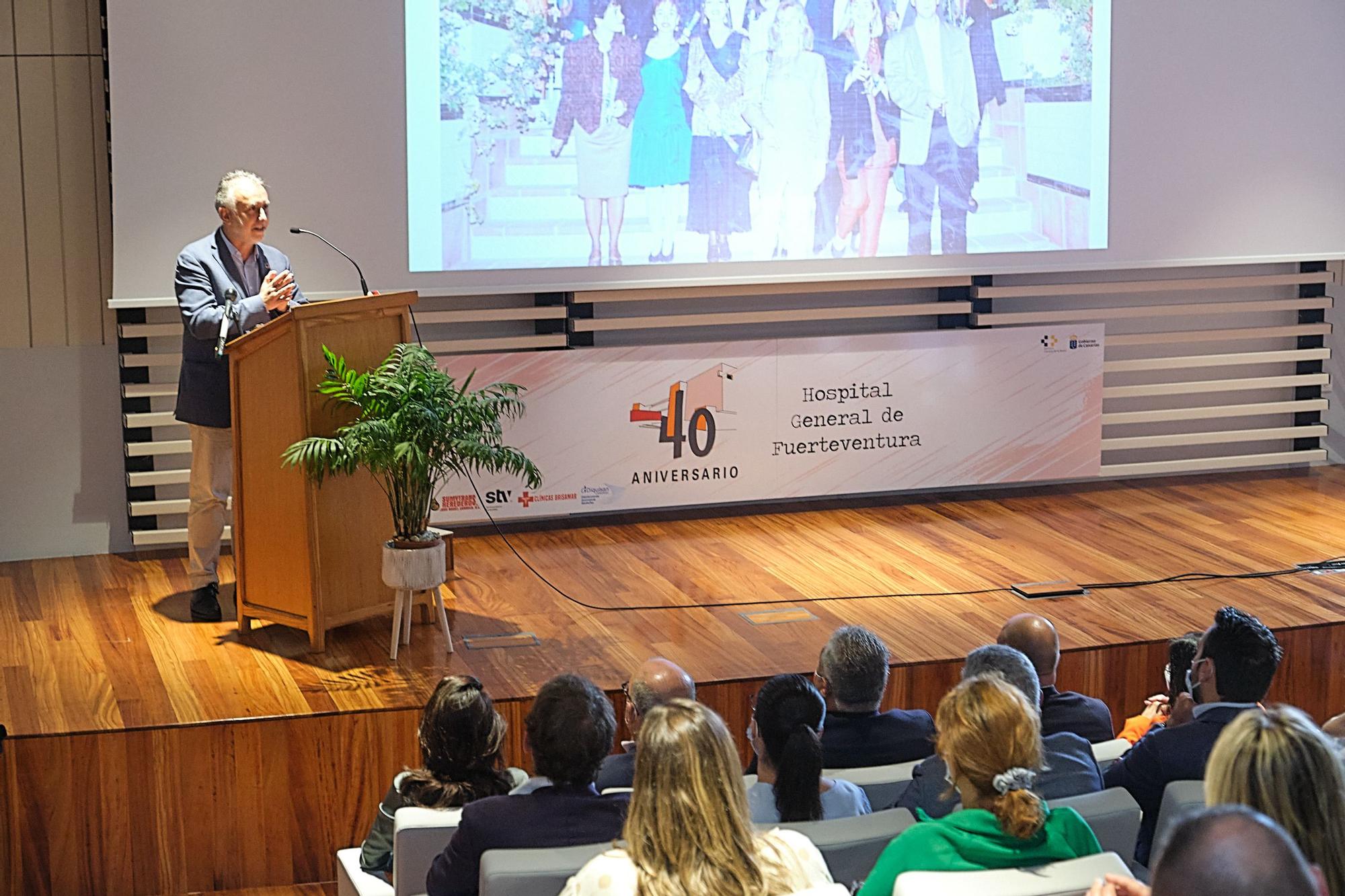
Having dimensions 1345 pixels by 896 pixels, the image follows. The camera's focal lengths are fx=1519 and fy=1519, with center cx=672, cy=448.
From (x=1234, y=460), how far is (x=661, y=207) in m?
3.30

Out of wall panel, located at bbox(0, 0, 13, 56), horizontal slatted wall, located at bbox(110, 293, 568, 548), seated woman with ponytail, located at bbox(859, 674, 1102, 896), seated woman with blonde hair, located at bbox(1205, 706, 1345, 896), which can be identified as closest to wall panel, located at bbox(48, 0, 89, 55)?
wall panel, located at bbox(0, 0, 13, 56)

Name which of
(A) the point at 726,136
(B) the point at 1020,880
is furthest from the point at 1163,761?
(A) the point at 726,136

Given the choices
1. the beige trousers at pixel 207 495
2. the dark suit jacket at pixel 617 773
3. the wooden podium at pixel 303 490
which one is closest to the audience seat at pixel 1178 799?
the dark suit jacket at pixel 617 773

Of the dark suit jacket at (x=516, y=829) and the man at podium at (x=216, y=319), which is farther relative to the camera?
the man at podium at (x=216, y=319)

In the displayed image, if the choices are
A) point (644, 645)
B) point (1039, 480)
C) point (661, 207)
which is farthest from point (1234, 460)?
point (644, 645)

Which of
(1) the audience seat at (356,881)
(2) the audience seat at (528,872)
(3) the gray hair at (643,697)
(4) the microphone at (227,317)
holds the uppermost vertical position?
(4) the microphone at (227,317)

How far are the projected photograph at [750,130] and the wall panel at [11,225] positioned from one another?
153 centimetres

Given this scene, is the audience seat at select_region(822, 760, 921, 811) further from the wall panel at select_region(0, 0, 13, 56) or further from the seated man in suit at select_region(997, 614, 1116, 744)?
the wall panel at select_region(0, 0, 13, 56)

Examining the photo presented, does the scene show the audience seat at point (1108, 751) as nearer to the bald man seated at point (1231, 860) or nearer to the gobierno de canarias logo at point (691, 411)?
the bald man seated at point (1231, 860)

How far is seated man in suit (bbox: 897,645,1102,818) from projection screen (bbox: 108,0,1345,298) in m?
3.76

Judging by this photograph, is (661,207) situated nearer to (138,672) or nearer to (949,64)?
(949,64)

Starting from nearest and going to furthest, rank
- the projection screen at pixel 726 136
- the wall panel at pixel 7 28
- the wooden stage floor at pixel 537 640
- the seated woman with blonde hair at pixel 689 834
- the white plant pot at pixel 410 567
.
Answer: the seated woman with blonde hair at pixel 689 834 → the wooden stage floor at pixel 537 640 → the white plant pot at pixel 410 567 → the wall panel at pixel 7 28 → the projection screen at pixel 726 136

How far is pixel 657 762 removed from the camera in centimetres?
220

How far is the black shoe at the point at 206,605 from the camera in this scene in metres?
5.20
